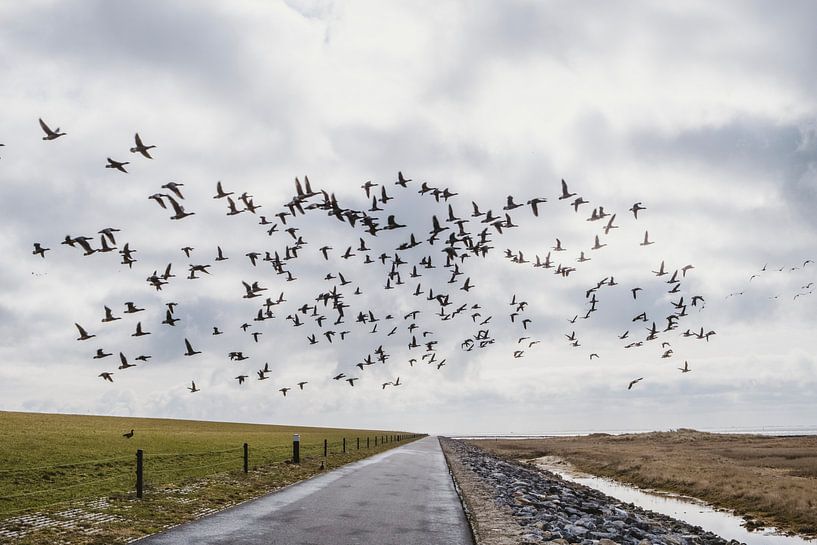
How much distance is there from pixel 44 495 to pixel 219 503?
5.91 meters

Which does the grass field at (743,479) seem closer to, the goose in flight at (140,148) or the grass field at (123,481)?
the grass field at (123,481)

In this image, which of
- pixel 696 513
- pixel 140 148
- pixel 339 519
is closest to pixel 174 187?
pixel 140 148

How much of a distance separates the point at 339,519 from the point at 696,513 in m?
22.1

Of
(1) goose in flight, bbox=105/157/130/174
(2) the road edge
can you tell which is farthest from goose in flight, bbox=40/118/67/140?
(2) the road edge

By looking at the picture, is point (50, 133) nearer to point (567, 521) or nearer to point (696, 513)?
point (567, 521)

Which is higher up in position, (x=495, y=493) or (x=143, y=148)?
(x=143, y=148)

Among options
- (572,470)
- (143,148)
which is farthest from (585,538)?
(572,470)

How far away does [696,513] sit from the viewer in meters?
33.1

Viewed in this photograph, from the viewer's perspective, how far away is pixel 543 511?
22.6 m

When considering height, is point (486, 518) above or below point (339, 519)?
below

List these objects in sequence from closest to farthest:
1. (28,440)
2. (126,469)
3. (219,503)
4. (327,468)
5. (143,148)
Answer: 1. (219,503)
2. (143,148)
3. (126,469)
4. (327,468)
5. (28,440)

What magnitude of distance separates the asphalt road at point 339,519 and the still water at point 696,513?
437 inches

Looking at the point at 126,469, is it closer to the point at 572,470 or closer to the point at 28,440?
the point at 28,440

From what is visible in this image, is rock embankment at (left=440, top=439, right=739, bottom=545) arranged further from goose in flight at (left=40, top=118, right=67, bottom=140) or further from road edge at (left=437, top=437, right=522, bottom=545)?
goose in flight at (left=40, top=118, right=67, bottom=140)
